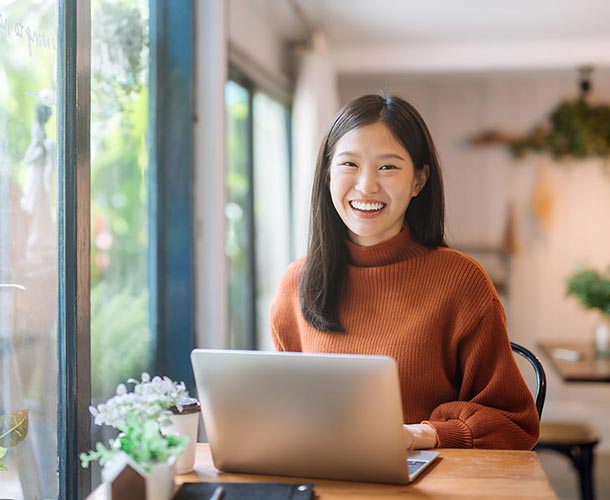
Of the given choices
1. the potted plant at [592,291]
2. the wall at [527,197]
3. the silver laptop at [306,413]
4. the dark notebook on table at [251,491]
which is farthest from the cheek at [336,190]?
the wall at [527,197]

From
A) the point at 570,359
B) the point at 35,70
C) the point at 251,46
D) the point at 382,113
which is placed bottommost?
the point at 570,359

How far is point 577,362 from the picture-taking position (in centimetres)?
380

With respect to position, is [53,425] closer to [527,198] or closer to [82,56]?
[82,56]

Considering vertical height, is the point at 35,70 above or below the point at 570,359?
above

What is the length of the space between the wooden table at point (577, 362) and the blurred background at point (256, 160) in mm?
107

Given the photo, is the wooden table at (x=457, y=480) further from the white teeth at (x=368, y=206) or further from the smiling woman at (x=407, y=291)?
the white teeth at (x=368, y=206)

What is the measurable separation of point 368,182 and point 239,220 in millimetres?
2726

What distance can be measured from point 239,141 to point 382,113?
2.62 metres

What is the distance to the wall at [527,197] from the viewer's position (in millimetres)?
5871

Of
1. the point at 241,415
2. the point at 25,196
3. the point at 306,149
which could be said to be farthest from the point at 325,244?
the point at 306,149

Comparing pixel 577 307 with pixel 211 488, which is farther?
pixel 577 307

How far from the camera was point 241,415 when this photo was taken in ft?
4.14

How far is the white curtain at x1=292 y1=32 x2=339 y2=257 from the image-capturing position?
15.7 ft

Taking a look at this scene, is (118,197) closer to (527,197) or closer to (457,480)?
(457,480)
